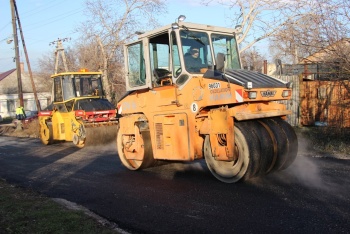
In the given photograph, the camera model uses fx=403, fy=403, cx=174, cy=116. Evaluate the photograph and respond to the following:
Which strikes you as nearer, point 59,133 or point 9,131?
point 59,133

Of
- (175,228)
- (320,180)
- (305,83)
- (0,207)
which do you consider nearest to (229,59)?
(320,180)

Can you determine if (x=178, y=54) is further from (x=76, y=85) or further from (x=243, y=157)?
(x=76, y=85)

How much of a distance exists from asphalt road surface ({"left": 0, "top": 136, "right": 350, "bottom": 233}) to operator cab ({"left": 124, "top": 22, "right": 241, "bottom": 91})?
2.03 meters

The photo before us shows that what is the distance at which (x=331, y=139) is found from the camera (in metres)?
11.7

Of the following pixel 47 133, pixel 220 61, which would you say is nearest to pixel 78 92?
pixel 47 133

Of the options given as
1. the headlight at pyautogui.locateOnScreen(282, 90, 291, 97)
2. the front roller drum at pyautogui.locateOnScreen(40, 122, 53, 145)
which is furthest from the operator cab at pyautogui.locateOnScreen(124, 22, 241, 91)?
the front roller drum at pyautogui.locateOnScreen(40, 122, 53, 145)

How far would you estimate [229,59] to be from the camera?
8484mm

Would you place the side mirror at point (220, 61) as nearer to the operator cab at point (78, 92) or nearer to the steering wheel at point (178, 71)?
the steering wheel at point (178, 71)

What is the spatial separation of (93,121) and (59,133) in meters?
1.93

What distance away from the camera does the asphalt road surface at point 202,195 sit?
5.16 metres

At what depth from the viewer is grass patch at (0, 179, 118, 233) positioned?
511cm

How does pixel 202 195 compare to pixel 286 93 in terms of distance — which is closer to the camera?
pixel 202 195

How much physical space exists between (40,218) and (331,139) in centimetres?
888

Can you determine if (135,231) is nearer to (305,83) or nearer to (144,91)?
(144,91)
